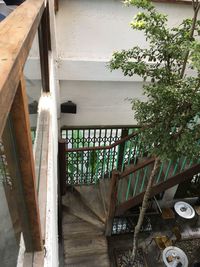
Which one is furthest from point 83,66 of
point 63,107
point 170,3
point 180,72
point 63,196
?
point 63,196

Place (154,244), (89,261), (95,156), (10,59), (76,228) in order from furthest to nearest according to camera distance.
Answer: (95,156)
(154,244)
(76,228)
(89,261)
(10,59)

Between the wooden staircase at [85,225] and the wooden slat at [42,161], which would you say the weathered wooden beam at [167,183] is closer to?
the wooden staircase at [85,225]

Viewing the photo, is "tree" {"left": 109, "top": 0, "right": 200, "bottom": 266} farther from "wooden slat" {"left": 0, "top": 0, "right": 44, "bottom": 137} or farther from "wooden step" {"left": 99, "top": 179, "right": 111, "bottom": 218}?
"wooden step" {"left": 99, "top": 179, "right": 111, "bottom": 218}

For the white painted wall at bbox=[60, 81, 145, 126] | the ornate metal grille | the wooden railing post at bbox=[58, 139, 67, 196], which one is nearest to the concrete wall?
the white painted wall at bbox=[60, 81, 145, 126]

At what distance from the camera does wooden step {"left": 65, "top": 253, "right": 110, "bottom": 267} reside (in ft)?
11.6

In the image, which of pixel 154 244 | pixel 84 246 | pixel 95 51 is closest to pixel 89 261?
pixel 84 246

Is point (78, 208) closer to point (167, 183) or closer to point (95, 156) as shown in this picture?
point (95, 156)

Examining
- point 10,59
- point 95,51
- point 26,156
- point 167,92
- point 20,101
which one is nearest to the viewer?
point 10,59

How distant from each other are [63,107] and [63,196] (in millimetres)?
1717

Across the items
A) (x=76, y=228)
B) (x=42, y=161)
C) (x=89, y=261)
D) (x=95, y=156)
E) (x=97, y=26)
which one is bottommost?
(x=89, y=261)

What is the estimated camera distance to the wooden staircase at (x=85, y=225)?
3.60 meters

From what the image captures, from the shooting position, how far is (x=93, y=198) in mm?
4367

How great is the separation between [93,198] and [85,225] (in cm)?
55

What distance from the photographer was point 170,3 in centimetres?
338
